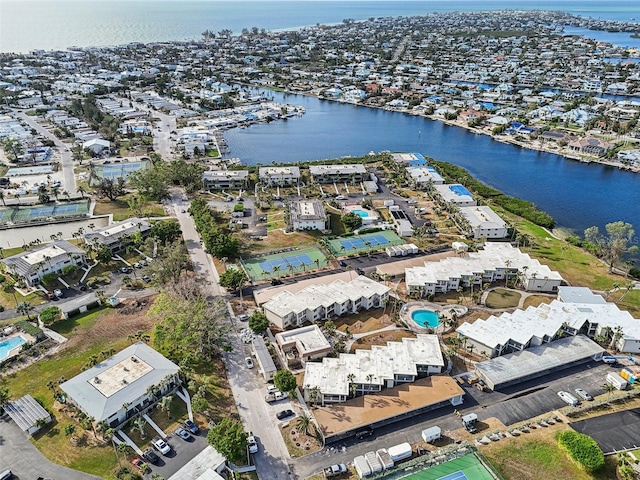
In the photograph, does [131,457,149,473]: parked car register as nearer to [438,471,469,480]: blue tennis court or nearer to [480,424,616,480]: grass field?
[438,471,469,480]: blue tennis court

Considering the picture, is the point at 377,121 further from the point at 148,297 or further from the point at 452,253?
the point at 148,297

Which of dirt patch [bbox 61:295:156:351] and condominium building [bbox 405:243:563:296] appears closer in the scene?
dirt patch [bbox 61:295:156:351]

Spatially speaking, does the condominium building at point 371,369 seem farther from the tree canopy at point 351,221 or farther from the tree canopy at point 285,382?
the tree canopy at point 351,221

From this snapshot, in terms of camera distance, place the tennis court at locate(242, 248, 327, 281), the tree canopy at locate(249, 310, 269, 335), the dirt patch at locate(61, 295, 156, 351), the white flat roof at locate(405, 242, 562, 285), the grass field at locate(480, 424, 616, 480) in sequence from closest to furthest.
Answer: the grass field at locate(480, 424, 616, 480) < the tree canopy at locate(249, 310, 269, 335) < the dirt patch at locate(61, 295, 156, 351) < the white flat roof at locate(405, 242, 562, 285) < the tennis court at locate(242, 248, 327, 281)

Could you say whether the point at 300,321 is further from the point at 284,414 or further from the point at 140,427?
the point at 140,427

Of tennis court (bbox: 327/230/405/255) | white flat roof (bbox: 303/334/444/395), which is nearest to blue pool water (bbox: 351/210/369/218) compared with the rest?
tennis court (bbox: 327/230/405/255)

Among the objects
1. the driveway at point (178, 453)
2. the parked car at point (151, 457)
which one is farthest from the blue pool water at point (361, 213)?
the parked car at point (151, 457)

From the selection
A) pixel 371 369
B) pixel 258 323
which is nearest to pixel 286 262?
pixel 258 323
